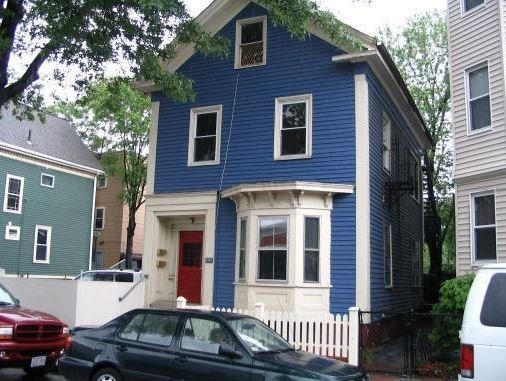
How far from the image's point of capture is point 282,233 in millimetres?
14227

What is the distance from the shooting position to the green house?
28.0 m

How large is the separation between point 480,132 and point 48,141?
2429 centimetres

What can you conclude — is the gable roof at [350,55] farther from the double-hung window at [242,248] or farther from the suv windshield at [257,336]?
the suv windshield at [257,336]

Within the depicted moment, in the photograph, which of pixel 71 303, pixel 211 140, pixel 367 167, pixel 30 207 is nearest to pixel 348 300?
pixel 367 167

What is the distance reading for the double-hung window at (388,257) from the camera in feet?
53.8

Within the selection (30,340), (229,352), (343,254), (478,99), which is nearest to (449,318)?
(343,254)

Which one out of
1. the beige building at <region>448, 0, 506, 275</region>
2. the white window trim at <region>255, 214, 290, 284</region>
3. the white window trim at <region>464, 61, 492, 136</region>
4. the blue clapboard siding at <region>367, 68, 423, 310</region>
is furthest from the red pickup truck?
the white window trim at <region>464, 61, 492, 136</region>

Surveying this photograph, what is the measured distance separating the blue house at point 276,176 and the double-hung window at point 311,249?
0.03 metres

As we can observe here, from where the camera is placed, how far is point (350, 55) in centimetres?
1450

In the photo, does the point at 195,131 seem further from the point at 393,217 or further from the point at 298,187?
the point at 393,217

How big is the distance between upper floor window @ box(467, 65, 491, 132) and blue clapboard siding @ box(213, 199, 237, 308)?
669 centimetres

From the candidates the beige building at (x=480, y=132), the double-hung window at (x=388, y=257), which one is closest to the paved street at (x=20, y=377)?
the double-hung window at (x=388, y=257)

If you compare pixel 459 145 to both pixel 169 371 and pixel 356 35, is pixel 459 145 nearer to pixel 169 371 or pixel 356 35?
pixel 356 35

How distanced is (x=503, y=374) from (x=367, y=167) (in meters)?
8.91
